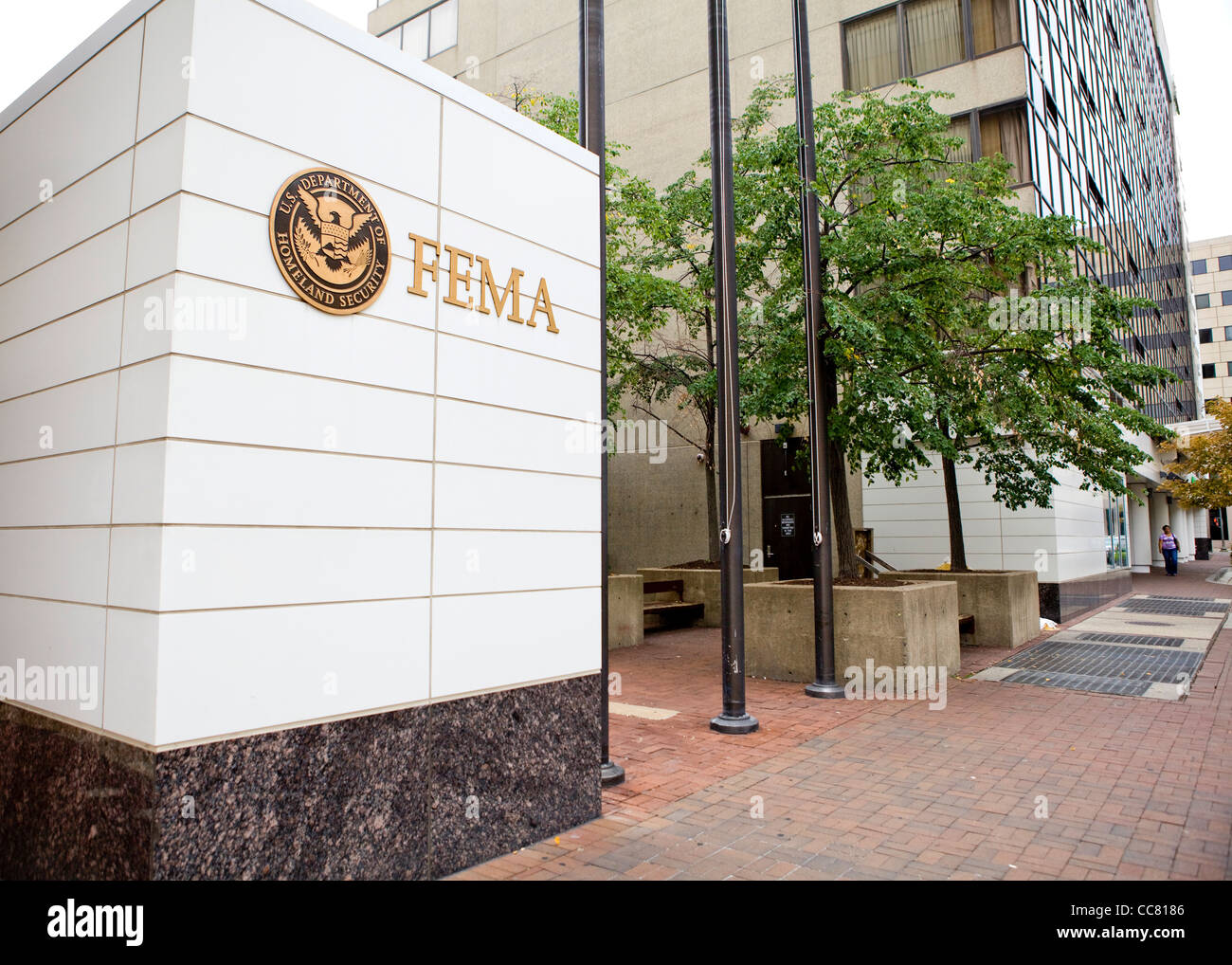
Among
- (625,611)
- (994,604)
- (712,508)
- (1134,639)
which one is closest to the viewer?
(994,604)

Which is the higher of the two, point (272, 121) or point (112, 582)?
point (272, 121)

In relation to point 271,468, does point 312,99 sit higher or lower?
higher

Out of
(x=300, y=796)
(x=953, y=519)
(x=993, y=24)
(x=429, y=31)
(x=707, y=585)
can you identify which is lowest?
(x=300, y=796)

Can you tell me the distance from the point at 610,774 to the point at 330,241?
3927 mm

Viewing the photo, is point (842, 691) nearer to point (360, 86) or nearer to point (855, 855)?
point (855, 855)

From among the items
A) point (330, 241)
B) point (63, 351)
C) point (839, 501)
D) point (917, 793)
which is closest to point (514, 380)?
point (330, 241)

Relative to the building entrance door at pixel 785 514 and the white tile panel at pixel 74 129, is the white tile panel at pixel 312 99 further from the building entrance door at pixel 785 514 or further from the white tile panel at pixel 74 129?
the building entrance door at pixel 785 514

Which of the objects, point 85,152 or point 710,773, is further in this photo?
point 710,773

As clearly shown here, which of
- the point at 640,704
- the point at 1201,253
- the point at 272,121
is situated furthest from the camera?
the point at 1201,253

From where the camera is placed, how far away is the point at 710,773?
629 centimetres

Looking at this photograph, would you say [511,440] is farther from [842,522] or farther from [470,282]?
[842,522]

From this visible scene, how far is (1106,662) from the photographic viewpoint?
11.3m

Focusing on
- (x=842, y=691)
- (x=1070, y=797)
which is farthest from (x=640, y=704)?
(x=1070, y=797)
